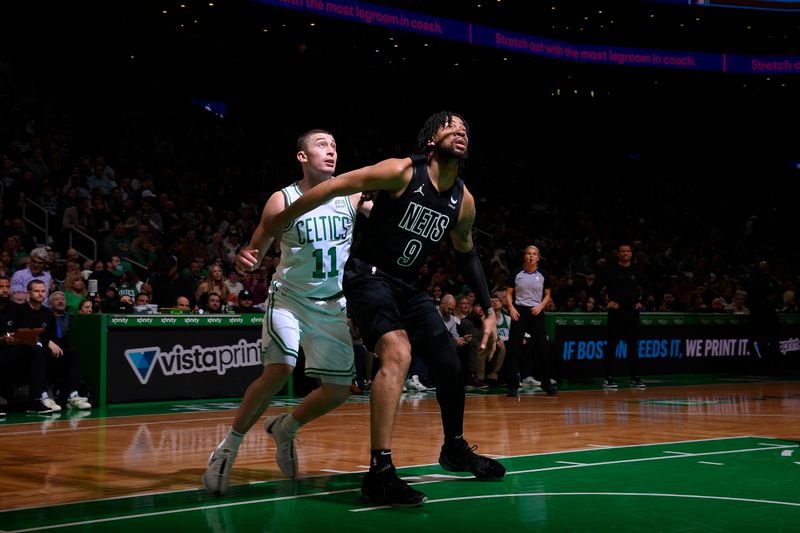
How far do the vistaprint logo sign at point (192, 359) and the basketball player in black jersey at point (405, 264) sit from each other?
6.87 m

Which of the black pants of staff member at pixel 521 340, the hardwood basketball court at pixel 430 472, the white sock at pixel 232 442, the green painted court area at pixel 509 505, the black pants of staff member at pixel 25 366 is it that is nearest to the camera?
the green painted court area at pixel 509 505

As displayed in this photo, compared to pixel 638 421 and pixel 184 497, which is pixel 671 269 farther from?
pixel 184 497

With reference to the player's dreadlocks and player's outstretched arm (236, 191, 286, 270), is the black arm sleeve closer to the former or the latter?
the player's dreadlocks

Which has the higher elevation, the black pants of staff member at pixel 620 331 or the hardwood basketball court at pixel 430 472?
the black pants of staff member at pixel 620 331

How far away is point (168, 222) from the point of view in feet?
57.5

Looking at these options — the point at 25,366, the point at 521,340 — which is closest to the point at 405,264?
Answer: the point at 25,366

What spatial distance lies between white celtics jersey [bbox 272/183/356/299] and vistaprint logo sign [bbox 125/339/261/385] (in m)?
6.47

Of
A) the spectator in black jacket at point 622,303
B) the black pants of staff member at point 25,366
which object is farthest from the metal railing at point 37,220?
the spectator in black jacket at point 622,303

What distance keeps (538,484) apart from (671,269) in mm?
20142

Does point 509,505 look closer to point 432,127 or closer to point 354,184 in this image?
point 354,184

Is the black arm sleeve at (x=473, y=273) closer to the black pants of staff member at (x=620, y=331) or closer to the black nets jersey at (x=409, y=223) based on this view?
the black nets jersey at (x=409, y=223)

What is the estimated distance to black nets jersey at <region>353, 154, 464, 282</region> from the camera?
18.5 feet

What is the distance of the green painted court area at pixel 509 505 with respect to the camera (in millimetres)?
4719

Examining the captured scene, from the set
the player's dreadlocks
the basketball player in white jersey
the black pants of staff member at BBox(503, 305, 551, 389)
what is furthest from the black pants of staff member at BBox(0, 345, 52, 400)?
the player's dreadlocks
